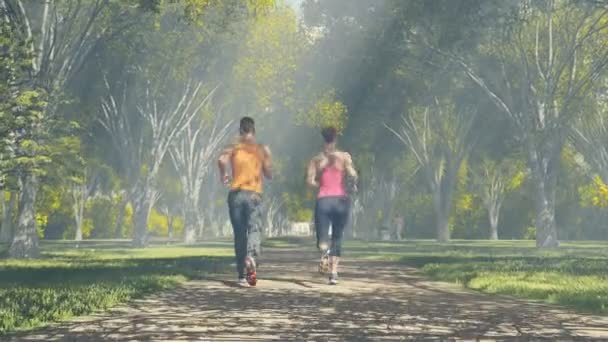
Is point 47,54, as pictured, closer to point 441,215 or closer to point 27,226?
point 27,226

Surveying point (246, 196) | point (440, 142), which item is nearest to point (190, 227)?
point (440, 142)

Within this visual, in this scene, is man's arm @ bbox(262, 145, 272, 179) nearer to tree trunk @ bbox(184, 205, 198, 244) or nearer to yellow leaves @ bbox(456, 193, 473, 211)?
tree trunk @ bbox(184, 205, 198, 244)

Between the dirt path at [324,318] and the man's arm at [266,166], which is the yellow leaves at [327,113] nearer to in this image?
the man's arm at [266,166]

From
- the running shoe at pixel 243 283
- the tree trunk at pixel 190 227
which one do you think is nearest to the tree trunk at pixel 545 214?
the tree trunk at pixel 190 227

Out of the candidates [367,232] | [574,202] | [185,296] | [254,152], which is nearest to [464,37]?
[254,152]

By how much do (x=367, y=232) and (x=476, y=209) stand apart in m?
19.6

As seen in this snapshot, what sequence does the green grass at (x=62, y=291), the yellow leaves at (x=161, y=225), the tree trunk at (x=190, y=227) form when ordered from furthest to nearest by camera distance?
Answer: the yellow leaves at (x=161, y=225) → the tree trunk at (x=190, y=227) → the green grass at (x=62, y=291)

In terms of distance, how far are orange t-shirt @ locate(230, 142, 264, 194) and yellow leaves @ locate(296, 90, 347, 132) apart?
2814 centimetres

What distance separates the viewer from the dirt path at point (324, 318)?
698 cm

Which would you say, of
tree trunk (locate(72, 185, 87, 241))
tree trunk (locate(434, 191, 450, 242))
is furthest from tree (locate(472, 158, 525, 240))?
tree trunk (locate(72, 185, 87, 241))

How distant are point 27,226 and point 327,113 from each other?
18579 millimetres

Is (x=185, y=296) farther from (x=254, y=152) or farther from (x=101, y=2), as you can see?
(x=101, y=2)

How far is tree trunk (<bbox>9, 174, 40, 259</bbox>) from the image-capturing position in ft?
79.3

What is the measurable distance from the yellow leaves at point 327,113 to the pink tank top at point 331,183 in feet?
89.5
